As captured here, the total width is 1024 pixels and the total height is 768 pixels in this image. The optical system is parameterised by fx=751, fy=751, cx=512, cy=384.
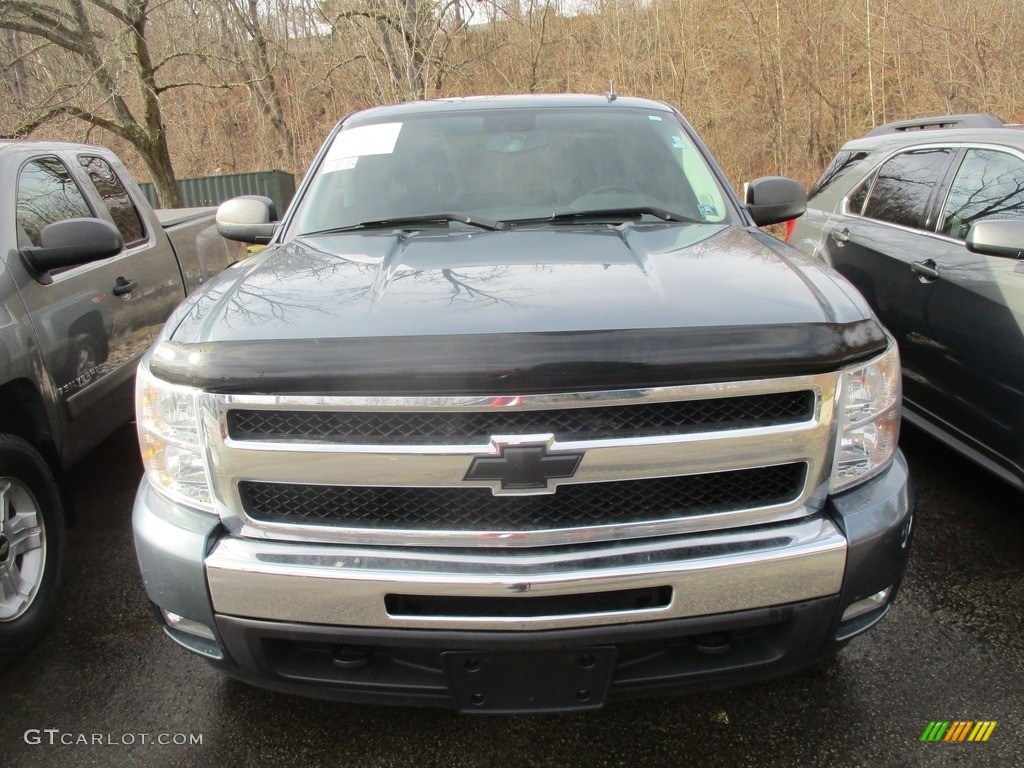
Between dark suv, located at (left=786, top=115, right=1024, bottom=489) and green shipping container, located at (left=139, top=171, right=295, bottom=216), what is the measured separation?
15511 mm

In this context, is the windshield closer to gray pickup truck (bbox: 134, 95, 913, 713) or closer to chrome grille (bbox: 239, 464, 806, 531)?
gray pickup truck (bbox: 134, 95, 913, 713)

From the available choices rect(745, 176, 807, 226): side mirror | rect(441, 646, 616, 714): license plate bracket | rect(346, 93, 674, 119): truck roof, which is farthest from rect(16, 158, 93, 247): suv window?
rect(745, 176, 807, 226): side mirror

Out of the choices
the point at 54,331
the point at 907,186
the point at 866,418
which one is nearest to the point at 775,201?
the point at 907,186

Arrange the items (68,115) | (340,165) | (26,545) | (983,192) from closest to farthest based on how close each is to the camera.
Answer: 1. (26,545)
2. (340,165)
3. (983,192)
4. (68,115)

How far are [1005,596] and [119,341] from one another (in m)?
4.05

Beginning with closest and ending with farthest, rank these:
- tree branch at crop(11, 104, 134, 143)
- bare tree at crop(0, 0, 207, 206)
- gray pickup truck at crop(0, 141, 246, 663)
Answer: gray pickup truck at crop(0, 141, 246, 663)
tree branch at crop(11, 104, 134, 143)
bare tree at crop(0, 0, 207, 206)

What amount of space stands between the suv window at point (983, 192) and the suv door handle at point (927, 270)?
18cm

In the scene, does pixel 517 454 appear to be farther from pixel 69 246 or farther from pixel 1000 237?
pixel 1000 237

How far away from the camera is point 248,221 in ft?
10.8

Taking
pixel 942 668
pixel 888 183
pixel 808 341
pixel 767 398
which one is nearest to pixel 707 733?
pixel 942 668

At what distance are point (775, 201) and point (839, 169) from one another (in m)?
2.31

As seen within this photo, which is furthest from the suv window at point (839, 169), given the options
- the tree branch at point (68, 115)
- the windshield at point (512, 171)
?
the tree branch at point (68, 115)

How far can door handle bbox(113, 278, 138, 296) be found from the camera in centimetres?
373

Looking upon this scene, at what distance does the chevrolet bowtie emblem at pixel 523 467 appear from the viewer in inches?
66.1
